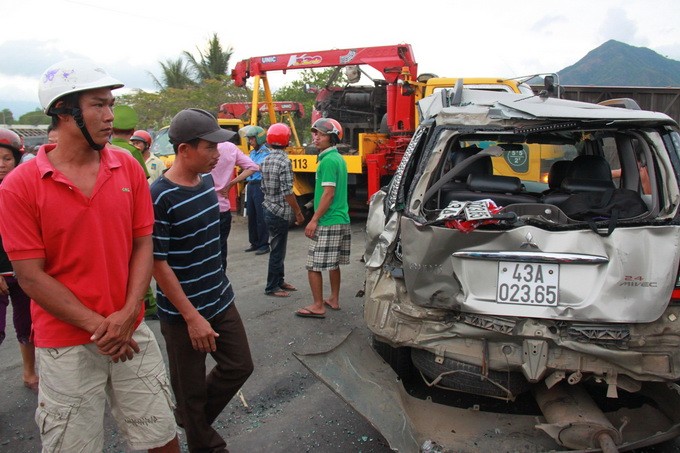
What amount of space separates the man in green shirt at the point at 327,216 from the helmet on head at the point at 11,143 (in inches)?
92.2

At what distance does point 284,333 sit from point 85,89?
3.13 metres

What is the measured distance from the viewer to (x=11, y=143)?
3.44 metres

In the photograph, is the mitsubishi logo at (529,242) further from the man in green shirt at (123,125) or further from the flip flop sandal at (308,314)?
the man in green shirt at (123,125)

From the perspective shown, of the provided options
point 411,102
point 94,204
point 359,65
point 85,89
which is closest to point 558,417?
point 94,204

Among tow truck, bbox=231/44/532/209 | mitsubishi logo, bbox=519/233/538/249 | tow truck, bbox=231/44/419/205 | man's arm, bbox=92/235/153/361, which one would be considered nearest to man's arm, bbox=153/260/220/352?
man's arm, bbox=92/235/153/361

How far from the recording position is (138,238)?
7.35 ft

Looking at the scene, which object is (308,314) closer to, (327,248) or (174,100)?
(327,248)

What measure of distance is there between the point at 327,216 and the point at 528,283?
8.63 feet

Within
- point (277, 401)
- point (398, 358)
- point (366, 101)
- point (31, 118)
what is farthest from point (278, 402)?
point (31, 118)

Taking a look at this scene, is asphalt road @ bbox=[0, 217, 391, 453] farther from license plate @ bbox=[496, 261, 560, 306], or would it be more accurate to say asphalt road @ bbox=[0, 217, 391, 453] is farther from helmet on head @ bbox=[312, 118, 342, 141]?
helmet on head @ bbox=[312, 118, 342, 141]

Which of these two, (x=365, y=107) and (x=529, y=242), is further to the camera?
(x=365, y=107)

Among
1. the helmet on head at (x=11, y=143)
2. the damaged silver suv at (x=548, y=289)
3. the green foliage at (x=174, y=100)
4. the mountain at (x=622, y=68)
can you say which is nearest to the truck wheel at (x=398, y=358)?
the damaged silver suv at (x=548, y=289)

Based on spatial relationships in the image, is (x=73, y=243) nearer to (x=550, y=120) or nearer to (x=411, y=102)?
(x=550, y=120)

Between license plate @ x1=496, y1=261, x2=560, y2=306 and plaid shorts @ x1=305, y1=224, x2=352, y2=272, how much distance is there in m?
2.49
